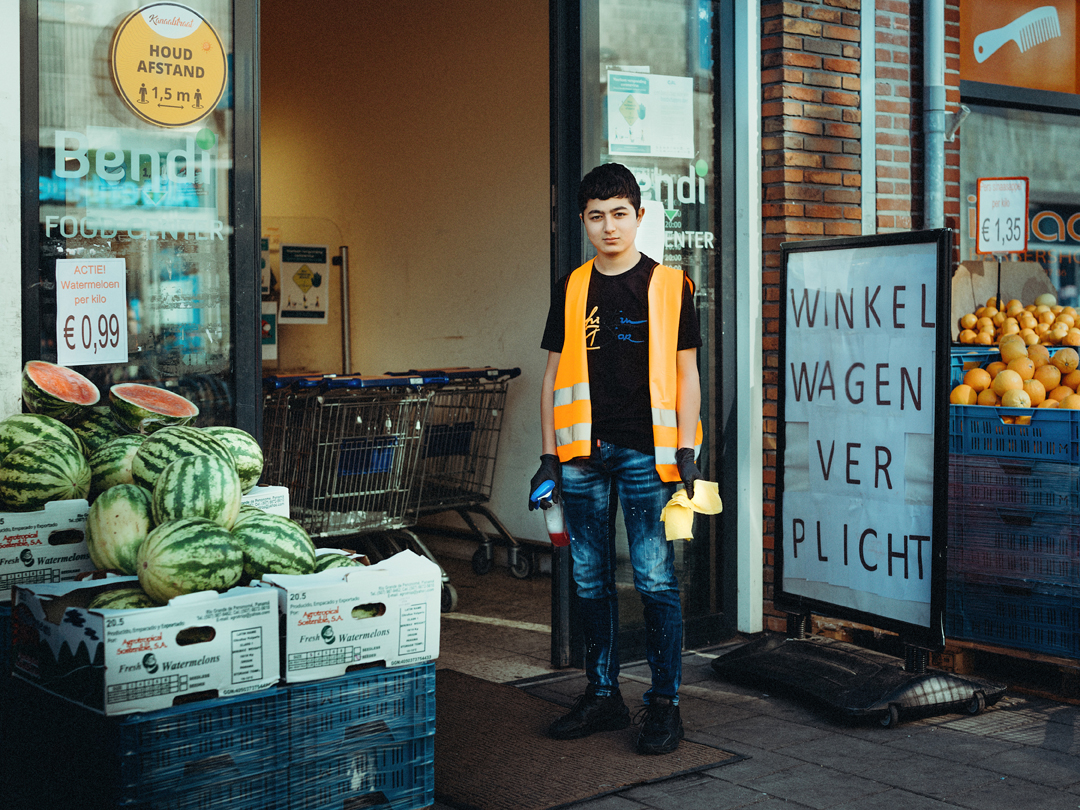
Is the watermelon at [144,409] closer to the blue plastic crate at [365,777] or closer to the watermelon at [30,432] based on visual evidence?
the watermelon at [30,432]

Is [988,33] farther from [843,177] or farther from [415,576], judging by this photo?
[415,576]

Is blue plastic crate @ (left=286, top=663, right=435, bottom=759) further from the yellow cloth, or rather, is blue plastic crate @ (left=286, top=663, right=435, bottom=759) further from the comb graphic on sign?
the comb graphic on sign

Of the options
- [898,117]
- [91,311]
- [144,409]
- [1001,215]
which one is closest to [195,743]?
[144,409]

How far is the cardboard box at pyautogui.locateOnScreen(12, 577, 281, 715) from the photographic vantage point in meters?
2.77

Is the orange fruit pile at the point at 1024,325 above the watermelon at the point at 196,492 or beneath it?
above

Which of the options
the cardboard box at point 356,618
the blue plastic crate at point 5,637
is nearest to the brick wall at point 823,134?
the cardboard box at point 356,618

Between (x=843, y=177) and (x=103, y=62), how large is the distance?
3.85 meters

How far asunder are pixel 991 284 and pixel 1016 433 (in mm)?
1654

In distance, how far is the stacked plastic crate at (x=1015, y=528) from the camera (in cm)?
505

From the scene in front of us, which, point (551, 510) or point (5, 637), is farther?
point (551, 510)

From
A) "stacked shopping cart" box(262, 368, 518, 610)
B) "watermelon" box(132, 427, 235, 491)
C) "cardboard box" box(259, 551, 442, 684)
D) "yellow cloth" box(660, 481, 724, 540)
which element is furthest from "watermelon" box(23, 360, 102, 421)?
"stacked shopping cart" box(262, 368, 518, 610)

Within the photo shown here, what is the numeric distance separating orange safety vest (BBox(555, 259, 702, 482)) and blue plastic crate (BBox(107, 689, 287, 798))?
6.01 feet

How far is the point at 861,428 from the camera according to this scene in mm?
5211

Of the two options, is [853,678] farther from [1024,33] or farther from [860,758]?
[1024,33]
